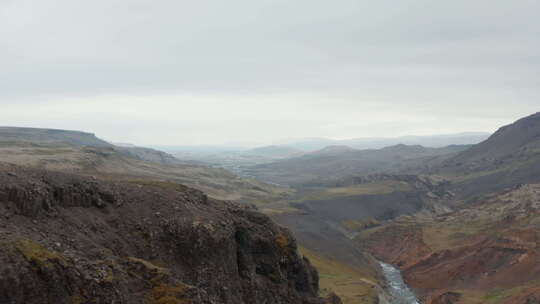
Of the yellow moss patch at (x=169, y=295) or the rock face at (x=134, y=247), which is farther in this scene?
the yellow moss patch at (x=169, y=295)

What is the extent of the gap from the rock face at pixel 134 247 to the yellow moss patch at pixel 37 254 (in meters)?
0.05

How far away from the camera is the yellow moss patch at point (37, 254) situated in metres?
19.4

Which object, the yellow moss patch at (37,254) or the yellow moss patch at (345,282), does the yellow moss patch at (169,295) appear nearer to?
the yellow moss patch at (37,254)

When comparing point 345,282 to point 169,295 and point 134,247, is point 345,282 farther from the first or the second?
point 169,295

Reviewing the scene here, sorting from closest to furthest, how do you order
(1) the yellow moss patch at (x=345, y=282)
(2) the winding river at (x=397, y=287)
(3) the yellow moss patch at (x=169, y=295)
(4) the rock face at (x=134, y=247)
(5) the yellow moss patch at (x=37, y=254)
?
(5) the yellow moss patch at (x=37, y=254)
(4) the rock face at (x=134, y=247)
(3) the yellow moss patch at (x=169, y=295)
(1) the yellow moss patch at (x=345, y=282)
(2) the winding river at (x=397, y=287)

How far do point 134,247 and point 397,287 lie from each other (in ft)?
237

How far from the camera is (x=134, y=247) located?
28578mm

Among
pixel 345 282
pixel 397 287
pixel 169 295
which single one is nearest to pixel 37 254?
pixel 169 295

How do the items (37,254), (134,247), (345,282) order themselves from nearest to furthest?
1. (37,254)
2. (134,247)
3. (345,282)

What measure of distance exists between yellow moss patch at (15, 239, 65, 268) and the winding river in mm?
67079

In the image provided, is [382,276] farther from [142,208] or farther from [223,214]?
→ [142,208]

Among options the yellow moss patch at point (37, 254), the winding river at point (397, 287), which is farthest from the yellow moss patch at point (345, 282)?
the yellow moss patch at point (37, 254)

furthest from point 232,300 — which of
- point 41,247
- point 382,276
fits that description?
point 382,276

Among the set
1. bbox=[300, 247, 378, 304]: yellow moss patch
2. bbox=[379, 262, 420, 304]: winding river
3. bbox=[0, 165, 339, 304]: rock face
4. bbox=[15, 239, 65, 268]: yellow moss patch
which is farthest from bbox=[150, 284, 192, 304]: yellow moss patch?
bbox=[379, 262, 420, 304]: winding river
